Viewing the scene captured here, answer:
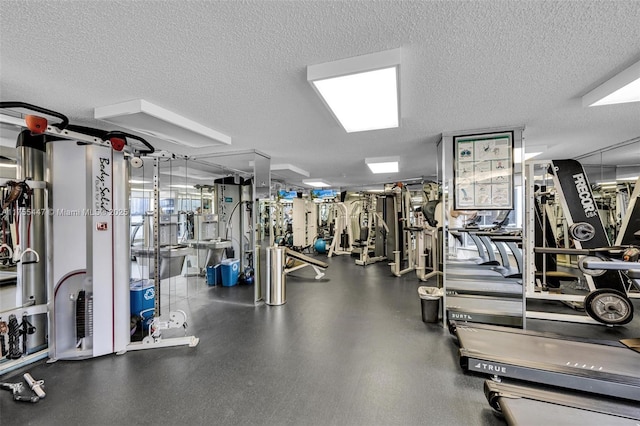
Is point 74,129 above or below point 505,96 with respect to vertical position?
below

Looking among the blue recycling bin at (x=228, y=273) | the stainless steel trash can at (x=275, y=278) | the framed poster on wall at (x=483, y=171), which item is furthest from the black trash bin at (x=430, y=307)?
the blue recycling bin at (x=228, y=273)

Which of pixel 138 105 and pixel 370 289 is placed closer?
pixel 138 105

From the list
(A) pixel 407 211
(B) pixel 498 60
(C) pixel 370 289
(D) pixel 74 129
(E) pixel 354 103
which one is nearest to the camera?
(B) pixel 498 60

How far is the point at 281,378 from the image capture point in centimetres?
236

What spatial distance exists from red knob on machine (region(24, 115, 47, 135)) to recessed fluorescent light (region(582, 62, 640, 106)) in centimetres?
420

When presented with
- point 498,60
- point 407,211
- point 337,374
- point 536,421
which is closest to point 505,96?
point 498,60

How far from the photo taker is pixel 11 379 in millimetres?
2412

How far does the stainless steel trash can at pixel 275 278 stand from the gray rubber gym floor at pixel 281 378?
0.39 metres

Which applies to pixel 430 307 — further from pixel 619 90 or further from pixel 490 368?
pixel 619 90

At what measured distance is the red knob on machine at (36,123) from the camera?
2.06m

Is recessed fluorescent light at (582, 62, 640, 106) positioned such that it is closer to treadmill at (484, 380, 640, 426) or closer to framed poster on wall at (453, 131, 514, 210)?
framed poster on wall at (453, 131, 514, 210)

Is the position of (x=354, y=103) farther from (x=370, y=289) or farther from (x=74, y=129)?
(x=370, y=289)

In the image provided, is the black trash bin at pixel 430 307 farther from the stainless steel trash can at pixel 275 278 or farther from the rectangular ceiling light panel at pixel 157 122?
the rectangular ceiling light panel at pixel 157 122

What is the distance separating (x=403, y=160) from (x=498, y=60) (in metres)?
3.52
